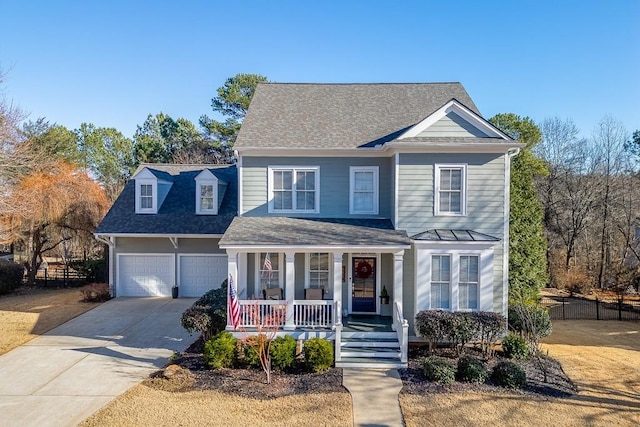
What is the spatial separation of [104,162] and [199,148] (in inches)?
404

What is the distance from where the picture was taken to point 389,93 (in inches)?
639

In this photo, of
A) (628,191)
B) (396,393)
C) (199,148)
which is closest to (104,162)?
(199,148)

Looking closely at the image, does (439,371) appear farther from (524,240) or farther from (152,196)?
(152,196)

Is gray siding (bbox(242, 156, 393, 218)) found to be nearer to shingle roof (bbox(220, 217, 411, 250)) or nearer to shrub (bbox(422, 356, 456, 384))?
shingle roof (bbox(220, 217, 411, 250))

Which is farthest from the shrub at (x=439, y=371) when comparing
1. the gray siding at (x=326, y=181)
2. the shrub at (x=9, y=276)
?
the shrub at (x=9, y=276)

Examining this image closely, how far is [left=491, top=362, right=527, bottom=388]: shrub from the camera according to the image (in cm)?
908

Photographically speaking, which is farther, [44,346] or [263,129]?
[263,129]

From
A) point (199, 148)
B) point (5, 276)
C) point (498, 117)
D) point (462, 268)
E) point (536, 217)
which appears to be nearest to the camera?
point (462, 268)

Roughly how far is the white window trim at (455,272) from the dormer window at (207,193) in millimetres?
10892

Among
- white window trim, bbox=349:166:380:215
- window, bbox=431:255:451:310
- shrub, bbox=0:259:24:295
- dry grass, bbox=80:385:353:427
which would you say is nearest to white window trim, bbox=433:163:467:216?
window, bbox=431:255:451:310

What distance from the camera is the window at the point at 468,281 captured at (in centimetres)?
1155

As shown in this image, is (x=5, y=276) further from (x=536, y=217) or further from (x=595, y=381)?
(x=536, y=217)

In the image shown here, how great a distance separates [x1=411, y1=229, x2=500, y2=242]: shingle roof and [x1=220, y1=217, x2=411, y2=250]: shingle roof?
25.1 inches

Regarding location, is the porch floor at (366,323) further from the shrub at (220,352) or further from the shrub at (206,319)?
the shrub at (206,319)
